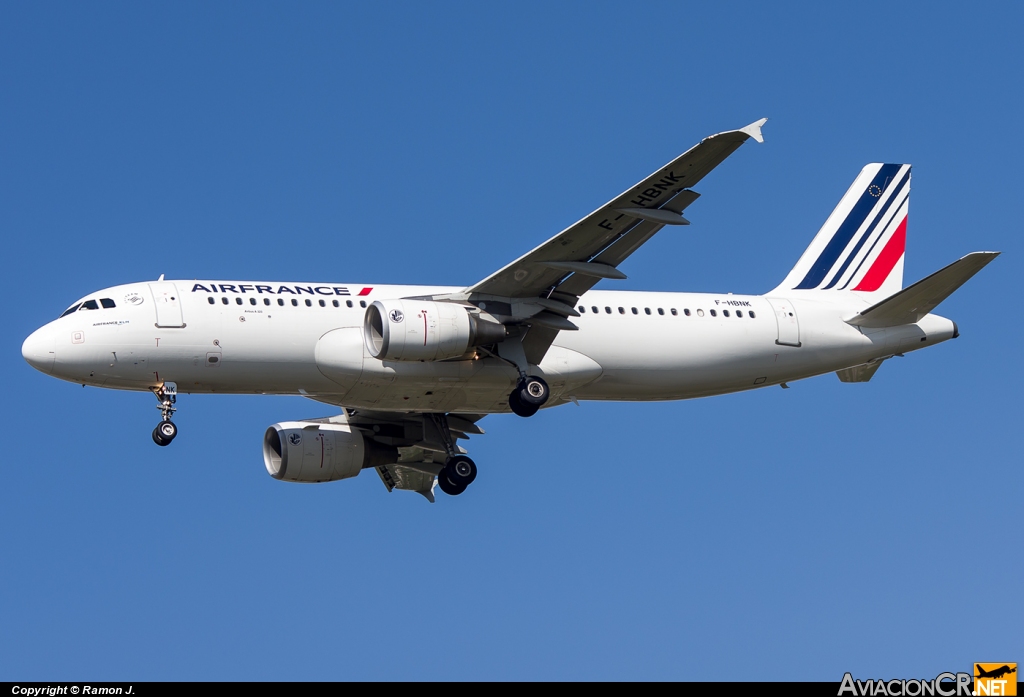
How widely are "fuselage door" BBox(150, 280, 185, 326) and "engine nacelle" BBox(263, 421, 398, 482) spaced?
24.0 feet

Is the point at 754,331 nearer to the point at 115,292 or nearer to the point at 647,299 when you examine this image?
the point at 647,299

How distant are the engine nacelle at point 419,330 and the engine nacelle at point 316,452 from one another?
6.92 m

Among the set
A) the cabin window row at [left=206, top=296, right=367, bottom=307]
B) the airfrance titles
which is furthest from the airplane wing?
the airfrance titles

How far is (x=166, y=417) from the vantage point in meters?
40.0

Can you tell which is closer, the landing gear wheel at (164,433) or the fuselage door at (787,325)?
the landing gear wheel at (164,433)

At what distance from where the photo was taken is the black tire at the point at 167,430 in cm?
3988

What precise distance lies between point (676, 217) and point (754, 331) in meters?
7.27

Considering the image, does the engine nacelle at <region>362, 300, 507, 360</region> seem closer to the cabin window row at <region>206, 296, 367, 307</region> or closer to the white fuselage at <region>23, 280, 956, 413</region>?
the white fuselage at <region>23, 280, 956, 413</region>

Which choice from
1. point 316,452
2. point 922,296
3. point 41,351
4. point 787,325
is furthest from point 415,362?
point 922,296

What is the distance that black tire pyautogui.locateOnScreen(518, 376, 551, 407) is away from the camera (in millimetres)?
41219

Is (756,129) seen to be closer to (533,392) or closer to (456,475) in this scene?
(533,392)

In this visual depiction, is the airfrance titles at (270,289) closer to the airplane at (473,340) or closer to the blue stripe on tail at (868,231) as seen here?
the airplane at (473,340)

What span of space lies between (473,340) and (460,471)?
554 centimetres

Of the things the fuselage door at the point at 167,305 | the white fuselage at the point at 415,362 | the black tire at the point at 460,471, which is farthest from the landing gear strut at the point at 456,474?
the fuselage door at the point at 167,305
